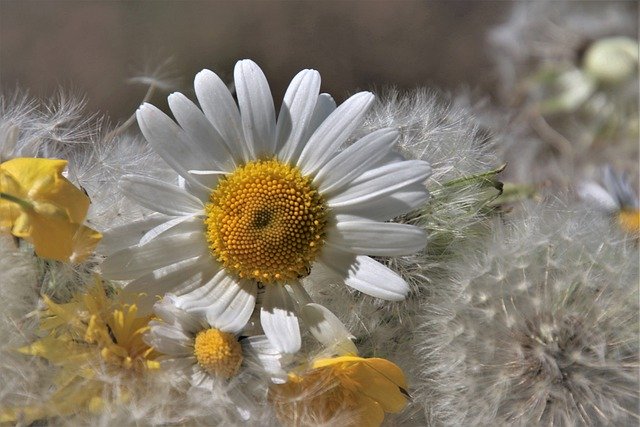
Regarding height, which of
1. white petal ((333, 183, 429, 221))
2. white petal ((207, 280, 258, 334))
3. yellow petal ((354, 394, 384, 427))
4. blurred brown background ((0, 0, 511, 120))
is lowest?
blurred brown background ((0, 0, 511, 120))

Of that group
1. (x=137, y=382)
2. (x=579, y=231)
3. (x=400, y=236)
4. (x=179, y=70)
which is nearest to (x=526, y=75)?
(x=179, y=70)

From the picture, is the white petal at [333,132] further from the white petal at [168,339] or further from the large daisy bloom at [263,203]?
the white petal at [168,339]

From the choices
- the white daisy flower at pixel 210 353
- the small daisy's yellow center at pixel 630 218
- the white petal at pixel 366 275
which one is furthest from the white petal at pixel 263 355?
the small daisy's yellow center at pixel 630 218

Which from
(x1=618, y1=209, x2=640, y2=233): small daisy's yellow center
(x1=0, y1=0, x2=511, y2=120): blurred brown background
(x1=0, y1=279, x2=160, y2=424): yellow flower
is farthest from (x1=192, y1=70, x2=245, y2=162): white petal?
(x1=0, y1=0, x2=511, y2=120): blurred brown background

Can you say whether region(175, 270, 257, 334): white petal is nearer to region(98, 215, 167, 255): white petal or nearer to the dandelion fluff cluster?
region(98, 215, 167, 255): white petal

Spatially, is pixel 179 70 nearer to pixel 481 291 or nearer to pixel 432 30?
pixel 432 30

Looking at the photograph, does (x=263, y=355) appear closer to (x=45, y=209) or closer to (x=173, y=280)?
(x=173, y=280)

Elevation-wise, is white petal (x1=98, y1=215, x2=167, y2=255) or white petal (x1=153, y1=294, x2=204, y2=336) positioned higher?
white petal (x1=98, y1=215, x2=167, y2=255)
